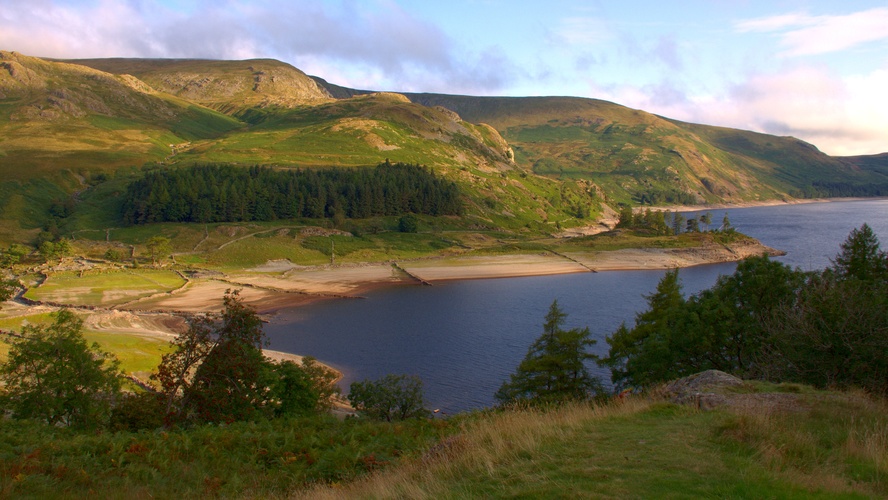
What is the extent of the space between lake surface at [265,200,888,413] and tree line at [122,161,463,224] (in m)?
59.3

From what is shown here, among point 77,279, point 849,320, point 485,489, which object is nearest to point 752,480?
point 485,489

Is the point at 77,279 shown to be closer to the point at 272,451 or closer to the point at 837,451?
the point at 272,451

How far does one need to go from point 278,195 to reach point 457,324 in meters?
92.6

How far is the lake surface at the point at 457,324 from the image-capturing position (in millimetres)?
56531

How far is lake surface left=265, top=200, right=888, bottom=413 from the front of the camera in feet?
185

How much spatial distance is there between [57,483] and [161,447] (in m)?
3.02

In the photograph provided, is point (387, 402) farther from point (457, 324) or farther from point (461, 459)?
point (457, 324)

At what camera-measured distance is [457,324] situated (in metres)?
77.7

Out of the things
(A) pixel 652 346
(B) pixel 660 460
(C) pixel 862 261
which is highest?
(C) pixel 862 261

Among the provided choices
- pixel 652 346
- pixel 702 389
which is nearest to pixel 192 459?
pixel 702 389

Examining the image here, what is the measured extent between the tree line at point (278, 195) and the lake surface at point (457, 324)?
59319mm

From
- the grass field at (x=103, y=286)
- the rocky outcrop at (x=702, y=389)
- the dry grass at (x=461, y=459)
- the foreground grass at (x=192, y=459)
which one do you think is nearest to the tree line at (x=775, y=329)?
the rocky outcrop at (x=702, y=389)

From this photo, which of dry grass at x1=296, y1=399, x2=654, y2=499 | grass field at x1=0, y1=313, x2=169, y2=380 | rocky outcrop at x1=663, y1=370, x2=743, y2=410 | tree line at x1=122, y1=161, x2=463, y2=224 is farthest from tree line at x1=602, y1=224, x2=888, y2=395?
tree line at x1=122, y1=161, x2=463, y2=224

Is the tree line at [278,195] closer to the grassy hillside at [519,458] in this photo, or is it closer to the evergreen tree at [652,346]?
the evergreen tree at [652,346]
